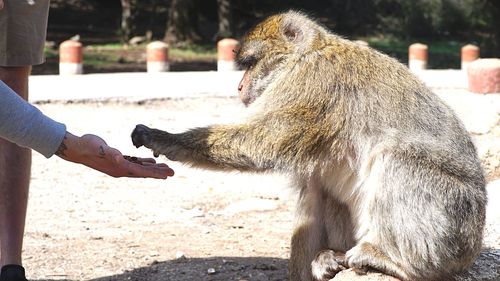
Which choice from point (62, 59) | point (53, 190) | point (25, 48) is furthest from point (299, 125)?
point (62, 59)

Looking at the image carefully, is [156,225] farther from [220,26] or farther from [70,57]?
[220,26]

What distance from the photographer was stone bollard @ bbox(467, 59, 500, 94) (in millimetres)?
12461

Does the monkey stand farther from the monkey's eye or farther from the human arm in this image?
the human arm

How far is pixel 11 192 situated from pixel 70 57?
1067 centimetres

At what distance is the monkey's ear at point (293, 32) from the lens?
4852mm

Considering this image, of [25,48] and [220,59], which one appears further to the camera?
[220,59]

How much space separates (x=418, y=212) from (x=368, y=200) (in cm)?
23

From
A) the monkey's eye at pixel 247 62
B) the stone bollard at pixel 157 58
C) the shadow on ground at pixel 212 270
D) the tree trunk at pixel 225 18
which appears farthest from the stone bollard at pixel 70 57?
the monkey's eye at pixel 247 62

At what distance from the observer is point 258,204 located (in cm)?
743

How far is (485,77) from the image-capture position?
1256 centimetres

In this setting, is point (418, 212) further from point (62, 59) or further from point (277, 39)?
point (62, 59)

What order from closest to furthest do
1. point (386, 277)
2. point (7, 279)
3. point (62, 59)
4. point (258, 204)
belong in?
point (386, 277), point (7, 279), point (258, 204), point (62, 59)

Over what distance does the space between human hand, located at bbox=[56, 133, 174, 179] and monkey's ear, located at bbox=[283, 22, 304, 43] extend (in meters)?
1.13

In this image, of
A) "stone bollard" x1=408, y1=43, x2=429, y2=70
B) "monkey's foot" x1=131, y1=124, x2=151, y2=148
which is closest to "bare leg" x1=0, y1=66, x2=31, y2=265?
"monkey's foot" x1=131, y1=124, x2=151, y2=148
